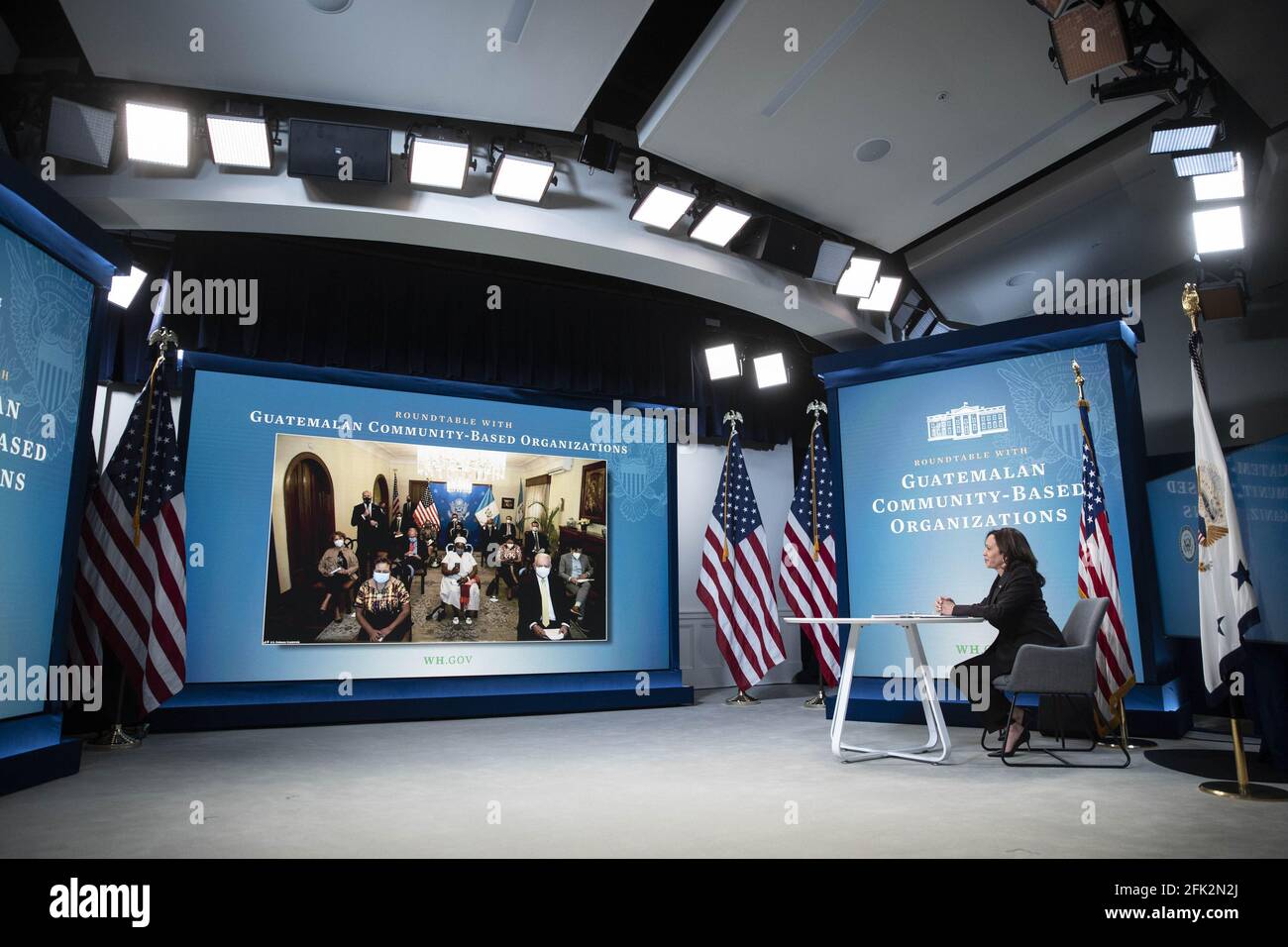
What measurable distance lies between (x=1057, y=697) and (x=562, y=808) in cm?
297

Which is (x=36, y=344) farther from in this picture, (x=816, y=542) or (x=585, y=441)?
(x=816, y=542)

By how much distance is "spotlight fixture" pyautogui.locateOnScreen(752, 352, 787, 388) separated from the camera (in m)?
7.95

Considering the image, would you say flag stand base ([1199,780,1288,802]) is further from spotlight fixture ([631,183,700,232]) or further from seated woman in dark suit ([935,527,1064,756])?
spotlight fixture ([631,183,700,232])

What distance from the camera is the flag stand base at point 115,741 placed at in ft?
15.1

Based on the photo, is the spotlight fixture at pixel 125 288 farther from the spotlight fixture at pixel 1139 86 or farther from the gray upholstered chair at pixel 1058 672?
the spotlight fixture at pixel 1139 86

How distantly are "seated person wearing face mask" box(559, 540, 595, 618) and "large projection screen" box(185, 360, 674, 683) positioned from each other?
0.08 meters

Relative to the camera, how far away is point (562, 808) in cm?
303

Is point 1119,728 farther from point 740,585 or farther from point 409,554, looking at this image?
point 409,554

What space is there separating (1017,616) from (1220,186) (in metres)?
3.16

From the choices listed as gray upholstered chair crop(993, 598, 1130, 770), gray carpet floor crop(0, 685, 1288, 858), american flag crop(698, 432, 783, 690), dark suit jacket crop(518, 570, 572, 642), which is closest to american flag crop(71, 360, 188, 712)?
gray carpet floor crop(0, 685, 1288, 858)

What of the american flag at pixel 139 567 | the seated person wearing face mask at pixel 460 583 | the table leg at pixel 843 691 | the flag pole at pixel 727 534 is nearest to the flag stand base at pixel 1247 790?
Answer: the table leg at pixel 843 691

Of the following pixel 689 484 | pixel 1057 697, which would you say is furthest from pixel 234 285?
pixel 1057 697
